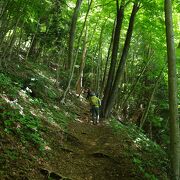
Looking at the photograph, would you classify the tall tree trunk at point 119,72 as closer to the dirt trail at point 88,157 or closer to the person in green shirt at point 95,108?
the person in green shirt at point 95,108

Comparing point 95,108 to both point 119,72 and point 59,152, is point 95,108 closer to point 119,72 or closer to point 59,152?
point 119,72

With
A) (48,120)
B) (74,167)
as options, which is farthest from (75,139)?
(74,167)

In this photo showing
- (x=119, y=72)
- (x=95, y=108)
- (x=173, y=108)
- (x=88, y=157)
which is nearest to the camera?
(x=173, y=108)

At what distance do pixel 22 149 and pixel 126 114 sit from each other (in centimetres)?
1721

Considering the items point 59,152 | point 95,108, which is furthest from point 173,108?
point 95,108

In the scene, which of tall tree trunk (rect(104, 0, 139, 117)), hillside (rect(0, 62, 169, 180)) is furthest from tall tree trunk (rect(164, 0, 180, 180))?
tall tree trunk (rect(104, 0, 139, 117))

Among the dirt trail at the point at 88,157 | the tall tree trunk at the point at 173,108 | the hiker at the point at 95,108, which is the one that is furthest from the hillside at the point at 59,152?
the hiker at the point at 95,108

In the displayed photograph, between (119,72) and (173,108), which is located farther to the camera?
(119,72)

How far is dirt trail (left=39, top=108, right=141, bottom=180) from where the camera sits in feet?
23.9

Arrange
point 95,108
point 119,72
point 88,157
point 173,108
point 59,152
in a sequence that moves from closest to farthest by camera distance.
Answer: point 173,108, point 59,152, point 88,157, point 95,108, point 119,72

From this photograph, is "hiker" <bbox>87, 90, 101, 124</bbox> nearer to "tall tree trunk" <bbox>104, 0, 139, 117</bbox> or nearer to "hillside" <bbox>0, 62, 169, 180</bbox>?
"tall tree trunk" <bbox>104, 0, 139, 117</bbox>

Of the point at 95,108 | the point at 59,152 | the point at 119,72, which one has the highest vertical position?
the point at 119,72

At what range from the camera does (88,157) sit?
28.6 feet

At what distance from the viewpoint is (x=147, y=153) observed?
980 centimetres
